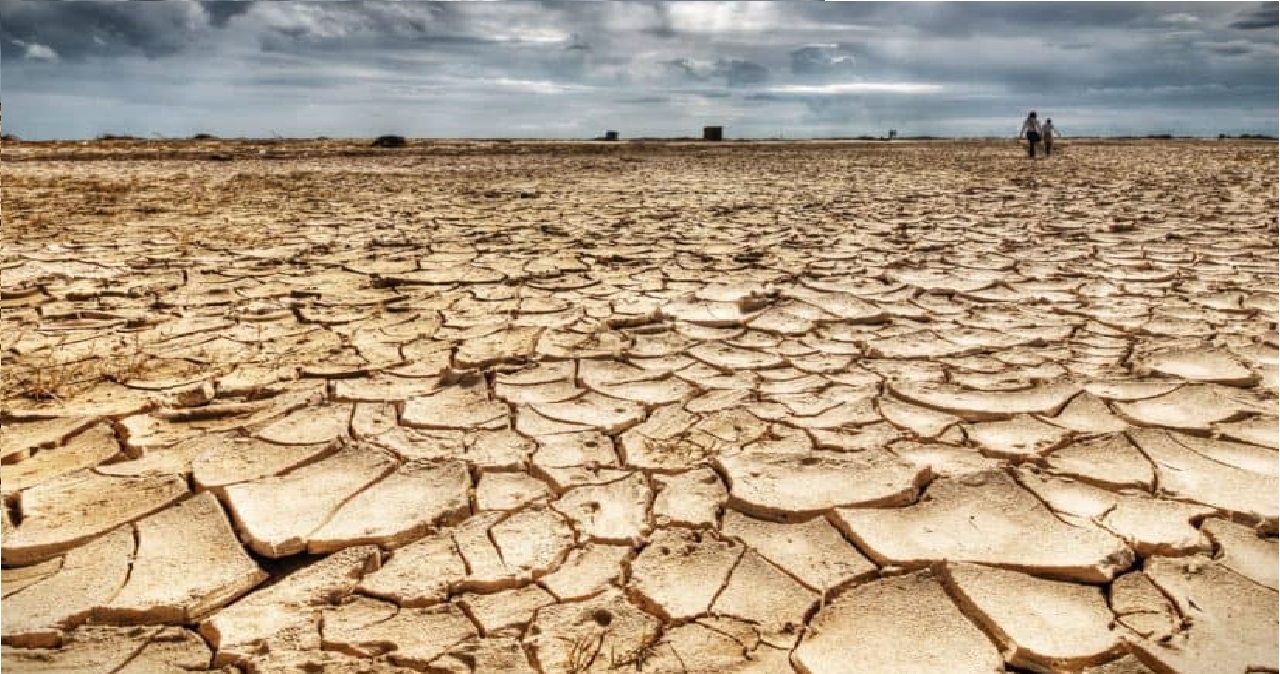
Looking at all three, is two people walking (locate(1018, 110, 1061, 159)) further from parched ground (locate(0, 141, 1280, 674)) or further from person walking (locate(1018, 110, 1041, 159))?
parched ground (locate(0, 141, 1280, 674))

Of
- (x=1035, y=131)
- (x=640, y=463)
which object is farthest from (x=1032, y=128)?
(x=640, y=463)

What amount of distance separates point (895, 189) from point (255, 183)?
7.04 meters

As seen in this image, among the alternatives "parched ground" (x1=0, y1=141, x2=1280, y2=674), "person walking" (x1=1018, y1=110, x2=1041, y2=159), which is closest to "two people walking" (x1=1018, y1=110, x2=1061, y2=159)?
"person walking" (x1=1018, y1=110, x2=1041, y2=159)

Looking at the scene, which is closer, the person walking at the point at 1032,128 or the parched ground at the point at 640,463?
the parched ground at the point at 640,463

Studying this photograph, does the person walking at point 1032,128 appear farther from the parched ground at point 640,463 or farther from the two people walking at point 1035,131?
the parched ground at point 640,463

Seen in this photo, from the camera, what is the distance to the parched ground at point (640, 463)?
1157 millimetres

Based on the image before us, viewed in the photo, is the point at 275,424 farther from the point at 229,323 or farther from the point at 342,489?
the point at 229,323

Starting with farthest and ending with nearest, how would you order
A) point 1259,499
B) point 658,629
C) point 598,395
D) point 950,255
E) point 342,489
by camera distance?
point 950,255, point 598,395, point 342,489, point 1259,499, point 658,629

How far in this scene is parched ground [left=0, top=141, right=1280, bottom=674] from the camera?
116cm

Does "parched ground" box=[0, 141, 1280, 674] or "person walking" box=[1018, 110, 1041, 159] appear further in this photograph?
"person walking" box=[1018, 110, 1041, 159]

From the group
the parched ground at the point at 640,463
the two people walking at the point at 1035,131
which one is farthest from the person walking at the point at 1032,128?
the parched ground at the point at 640,463

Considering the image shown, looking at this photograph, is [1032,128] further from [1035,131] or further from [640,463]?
[640,463]

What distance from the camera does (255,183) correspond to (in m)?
8.31

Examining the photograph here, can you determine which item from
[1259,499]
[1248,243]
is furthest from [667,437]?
[1248,243]
